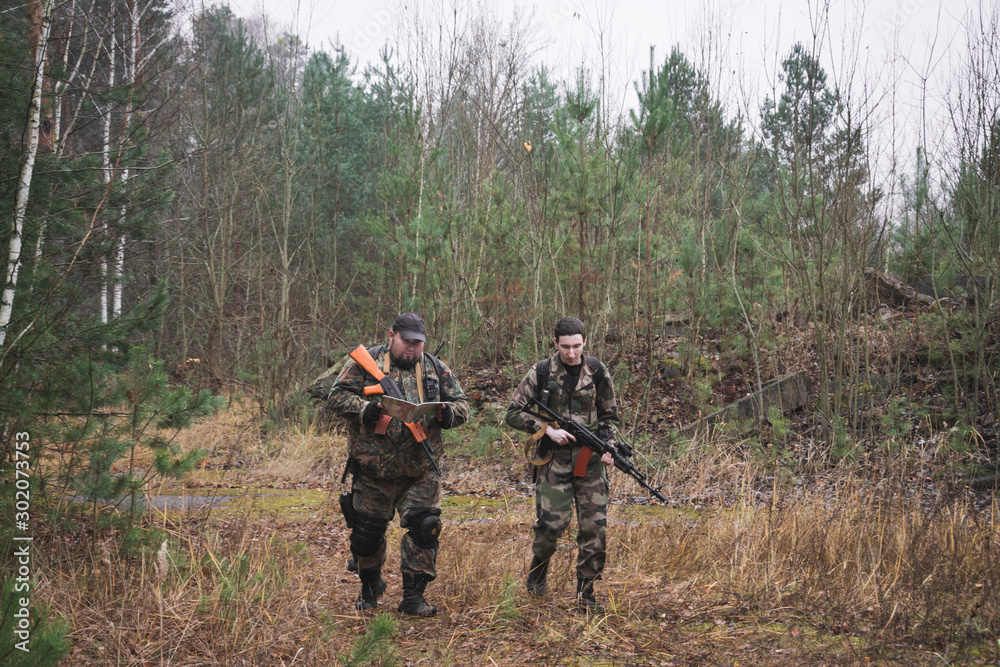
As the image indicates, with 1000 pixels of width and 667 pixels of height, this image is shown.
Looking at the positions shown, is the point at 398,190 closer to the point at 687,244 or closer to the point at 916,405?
the point at 687,244

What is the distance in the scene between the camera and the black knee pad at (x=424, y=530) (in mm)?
4336

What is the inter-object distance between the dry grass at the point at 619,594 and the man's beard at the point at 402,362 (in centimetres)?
144

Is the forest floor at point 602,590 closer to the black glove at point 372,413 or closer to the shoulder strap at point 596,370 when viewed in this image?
the black glove at point 372,413

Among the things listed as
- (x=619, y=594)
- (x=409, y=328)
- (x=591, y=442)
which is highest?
(x=409, y=328)

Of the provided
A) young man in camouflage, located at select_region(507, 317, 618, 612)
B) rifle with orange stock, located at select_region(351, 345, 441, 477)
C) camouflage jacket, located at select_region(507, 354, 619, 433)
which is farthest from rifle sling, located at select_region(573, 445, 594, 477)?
rifle with orange stock, located at select_region(351, 345, 441, 477)

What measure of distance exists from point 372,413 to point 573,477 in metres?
1.32

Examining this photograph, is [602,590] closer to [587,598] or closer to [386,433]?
[587,598]

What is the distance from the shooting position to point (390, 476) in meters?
4.36

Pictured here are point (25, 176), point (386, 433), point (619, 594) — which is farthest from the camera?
point (619, 594)

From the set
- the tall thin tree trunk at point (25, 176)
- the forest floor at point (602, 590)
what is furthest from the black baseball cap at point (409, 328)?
the tall thin tree trunk at point (25, 176)

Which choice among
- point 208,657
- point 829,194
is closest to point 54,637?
point 208,657

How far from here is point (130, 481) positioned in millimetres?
4316

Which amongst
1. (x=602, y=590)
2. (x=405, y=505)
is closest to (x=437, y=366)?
(x=405, y=505)

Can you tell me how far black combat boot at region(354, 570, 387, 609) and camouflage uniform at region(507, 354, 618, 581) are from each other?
1.04 m
